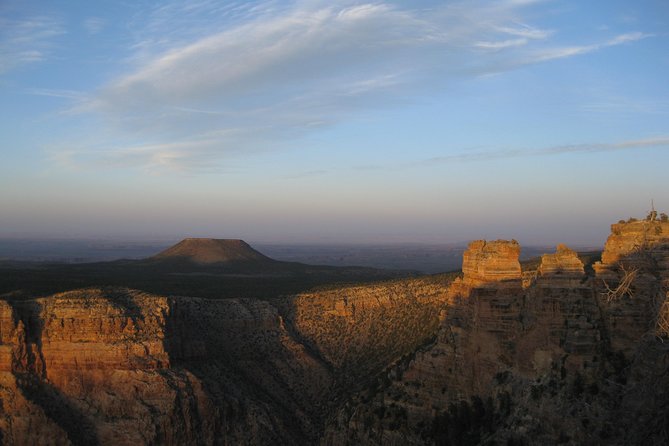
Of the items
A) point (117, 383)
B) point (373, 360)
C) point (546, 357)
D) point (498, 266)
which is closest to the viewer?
point (546, 357)

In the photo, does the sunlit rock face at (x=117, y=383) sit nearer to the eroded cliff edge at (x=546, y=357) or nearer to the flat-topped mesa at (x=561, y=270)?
the eroded cliff edge at (x=546, y=357)

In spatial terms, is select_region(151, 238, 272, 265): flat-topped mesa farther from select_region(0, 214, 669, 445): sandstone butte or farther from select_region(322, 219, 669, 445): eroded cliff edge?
select_region(322, 219, 669, 445): eroded cliff edge

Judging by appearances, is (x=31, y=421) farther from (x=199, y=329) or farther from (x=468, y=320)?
(x=468, y=320)

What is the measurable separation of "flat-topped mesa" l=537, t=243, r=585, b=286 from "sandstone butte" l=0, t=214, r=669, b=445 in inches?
2.2

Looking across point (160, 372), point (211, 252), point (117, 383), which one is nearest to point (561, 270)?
point (160, 372)

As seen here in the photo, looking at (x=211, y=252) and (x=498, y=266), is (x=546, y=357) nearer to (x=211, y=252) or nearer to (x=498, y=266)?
(x=498, y=266)

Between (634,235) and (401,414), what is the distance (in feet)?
44.6

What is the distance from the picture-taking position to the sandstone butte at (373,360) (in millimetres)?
24562

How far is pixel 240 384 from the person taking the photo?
5203 centimetres

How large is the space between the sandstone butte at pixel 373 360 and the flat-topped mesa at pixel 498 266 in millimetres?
70

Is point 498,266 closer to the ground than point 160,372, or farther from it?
farther from it

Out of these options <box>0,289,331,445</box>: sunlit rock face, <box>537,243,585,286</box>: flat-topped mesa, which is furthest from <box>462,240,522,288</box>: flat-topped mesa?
<box>0,289,331,445</box>: sunlit rock face

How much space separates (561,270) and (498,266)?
11.4 ft

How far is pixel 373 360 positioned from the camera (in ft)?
178
